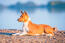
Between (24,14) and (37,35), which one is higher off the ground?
(24,14)

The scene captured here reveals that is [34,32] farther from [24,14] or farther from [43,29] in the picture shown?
[24,14]

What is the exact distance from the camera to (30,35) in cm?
848

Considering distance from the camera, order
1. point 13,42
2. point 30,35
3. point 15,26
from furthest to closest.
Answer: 1. point 15,26
2. point 30,35
3. point 13,42

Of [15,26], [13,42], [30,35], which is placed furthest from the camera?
[15,26]

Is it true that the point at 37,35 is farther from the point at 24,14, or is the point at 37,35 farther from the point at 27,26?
the point at 24,14

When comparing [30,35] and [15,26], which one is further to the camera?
[15,26]

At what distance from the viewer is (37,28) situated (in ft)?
28.4

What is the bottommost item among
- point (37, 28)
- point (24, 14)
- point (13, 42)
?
point (13, 42)

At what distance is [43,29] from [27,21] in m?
0.93

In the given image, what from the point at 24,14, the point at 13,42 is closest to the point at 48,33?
the point at 24,14

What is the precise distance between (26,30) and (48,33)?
1.15m

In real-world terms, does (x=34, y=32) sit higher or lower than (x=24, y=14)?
lower

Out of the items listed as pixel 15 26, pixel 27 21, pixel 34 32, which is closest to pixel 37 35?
pixel 34 32

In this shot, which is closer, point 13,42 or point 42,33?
point 13,42
